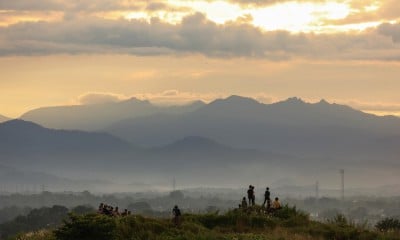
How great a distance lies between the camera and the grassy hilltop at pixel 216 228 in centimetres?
3791

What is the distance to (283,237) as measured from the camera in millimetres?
37562

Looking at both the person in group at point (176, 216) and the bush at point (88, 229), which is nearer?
the bush at point (88, 229)

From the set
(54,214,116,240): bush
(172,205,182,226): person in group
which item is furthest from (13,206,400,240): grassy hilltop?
(172,205,182,226): person in group

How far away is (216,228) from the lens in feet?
138

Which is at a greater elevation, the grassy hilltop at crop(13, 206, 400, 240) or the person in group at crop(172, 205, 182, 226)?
the person in group at crop(172, 205, 182, 226)

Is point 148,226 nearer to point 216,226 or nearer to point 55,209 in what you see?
point 216,226

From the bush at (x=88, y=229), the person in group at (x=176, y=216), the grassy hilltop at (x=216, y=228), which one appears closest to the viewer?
the bush at (x=88, y=229)

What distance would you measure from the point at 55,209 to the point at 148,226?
135939 millimetres

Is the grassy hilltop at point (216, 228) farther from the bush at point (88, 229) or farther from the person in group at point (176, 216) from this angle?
the person in group at point (176, 216)

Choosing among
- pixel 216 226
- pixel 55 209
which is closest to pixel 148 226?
pixel 216 226

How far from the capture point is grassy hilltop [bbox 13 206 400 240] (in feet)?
124

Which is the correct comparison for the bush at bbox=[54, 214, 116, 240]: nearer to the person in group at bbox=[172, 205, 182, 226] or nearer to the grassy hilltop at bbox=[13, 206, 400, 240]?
the grassy hilltop at bbox=[13, 206, 400, 240]

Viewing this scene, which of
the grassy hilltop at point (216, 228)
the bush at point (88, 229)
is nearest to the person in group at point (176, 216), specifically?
the grassy hilltop at point (216, 228)

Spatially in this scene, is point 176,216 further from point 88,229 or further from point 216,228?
point 88,229
